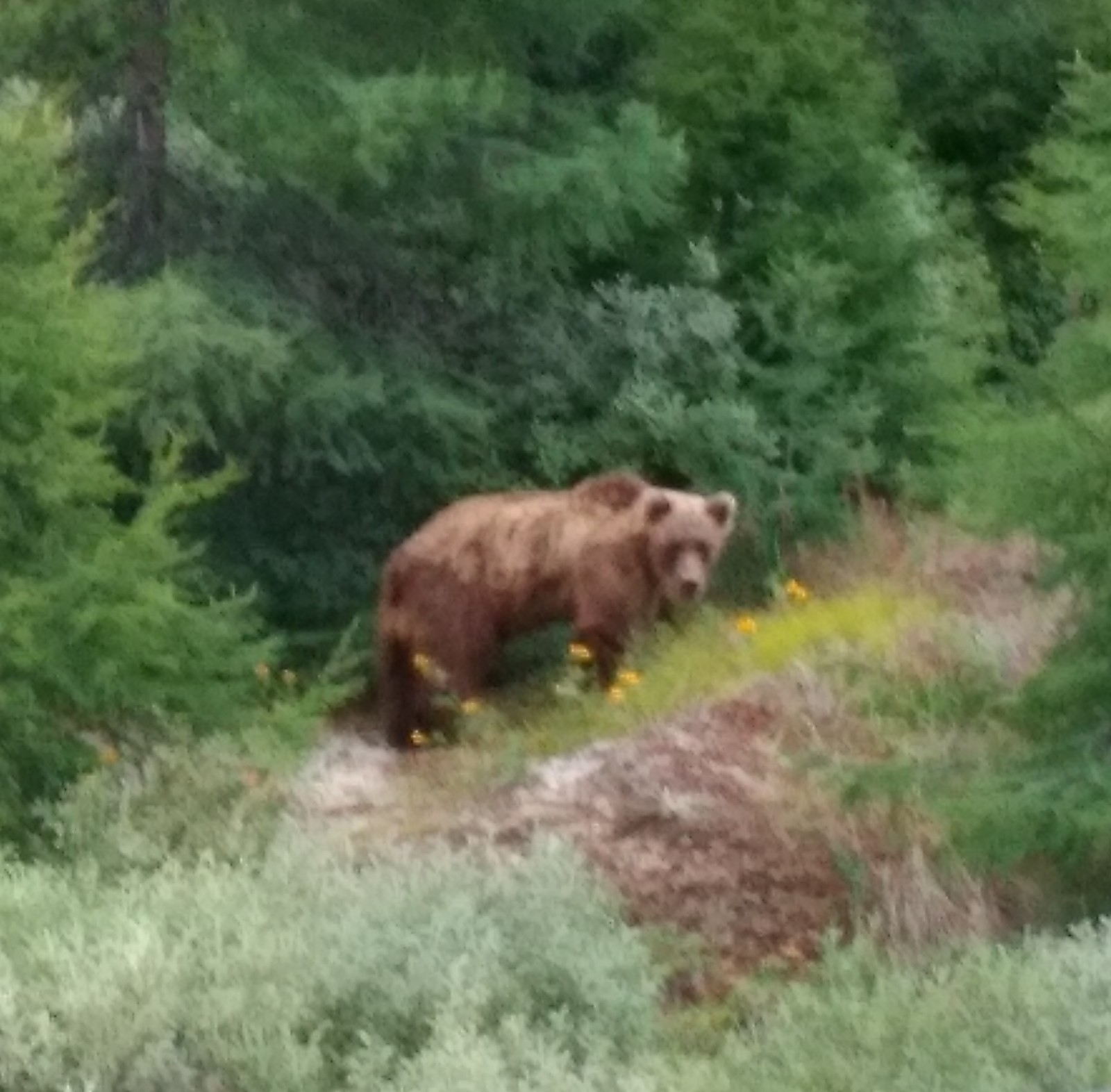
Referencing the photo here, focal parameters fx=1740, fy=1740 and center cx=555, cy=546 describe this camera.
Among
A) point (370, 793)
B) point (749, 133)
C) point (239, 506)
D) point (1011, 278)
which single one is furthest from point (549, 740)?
point (1011, 278)

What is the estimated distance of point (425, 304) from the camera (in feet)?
24.9

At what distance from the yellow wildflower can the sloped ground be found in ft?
2.03

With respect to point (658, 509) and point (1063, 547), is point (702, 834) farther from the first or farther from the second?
point (658, 509)

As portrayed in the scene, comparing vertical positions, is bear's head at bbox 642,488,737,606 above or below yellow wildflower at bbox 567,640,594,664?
above

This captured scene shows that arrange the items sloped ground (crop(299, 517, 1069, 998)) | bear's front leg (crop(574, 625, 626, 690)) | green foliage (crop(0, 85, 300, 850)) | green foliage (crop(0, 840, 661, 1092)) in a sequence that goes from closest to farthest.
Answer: green foliage (crop(0, 840, 661, 1092)), green foliage (crop(0, 85, 300, 850)), sloped ground (crop(299, 517, 1069, 998)), bear's front leg (crop(574, 625, 626, 690))

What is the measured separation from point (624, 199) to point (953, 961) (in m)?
3.62

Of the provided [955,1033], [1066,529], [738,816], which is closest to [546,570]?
[738,816]

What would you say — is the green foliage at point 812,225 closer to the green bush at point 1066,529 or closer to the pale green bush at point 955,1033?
the green bush at point 1066,529

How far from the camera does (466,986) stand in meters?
3.78

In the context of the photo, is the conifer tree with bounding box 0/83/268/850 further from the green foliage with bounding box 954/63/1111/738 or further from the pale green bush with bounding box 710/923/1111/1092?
the green foliage with bounding box 954/63/1111/738

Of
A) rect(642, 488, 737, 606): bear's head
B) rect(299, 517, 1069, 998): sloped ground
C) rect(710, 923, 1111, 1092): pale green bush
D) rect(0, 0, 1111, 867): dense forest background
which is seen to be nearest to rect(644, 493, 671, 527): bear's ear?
rect(642, 488, 737, 606): bear's head

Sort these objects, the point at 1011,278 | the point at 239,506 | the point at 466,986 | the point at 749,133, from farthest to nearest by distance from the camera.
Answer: the point at 1011,278
the point at 749,133
the point at 239,506
the point at 466,986

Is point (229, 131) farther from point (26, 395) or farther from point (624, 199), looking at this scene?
point (26, 395)

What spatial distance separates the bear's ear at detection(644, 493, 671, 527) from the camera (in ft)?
21.3
